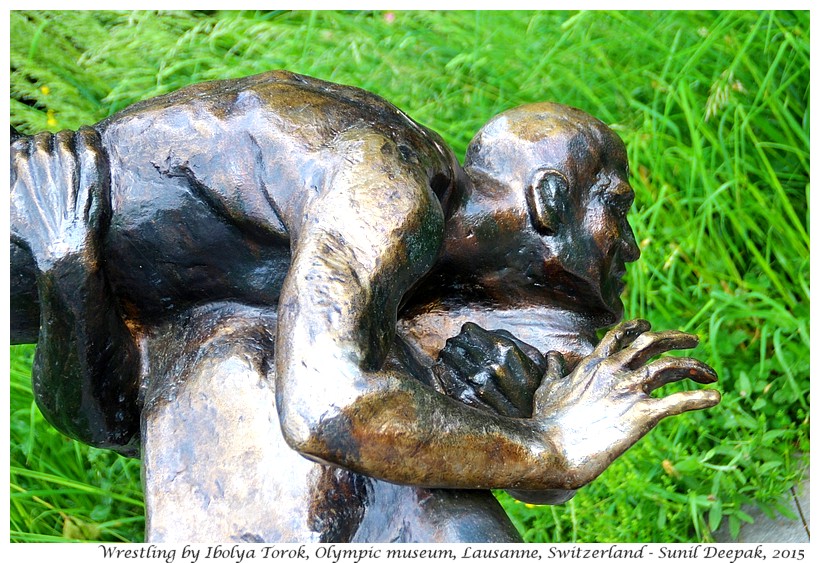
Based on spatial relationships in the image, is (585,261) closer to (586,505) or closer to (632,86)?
(586,505)

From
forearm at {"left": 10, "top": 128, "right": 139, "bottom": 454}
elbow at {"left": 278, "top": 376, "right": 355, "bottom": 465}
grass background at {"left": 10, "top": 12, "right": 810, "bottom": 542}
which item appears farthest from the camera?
grass background at {"left": 10, "top": 12, "right": 810, "bottom": 542}

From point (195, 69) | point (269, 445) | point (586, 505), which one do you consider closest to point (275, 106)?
point (269, 445)

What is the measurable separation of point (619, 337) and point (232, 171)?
26.8 inches

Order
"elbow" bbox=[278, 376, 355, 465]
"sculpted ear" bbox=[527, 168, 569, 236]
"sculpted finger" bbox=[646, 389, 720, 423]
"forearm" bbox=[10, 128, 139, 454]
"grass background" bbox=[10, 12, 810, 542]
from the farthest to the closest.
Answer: "grass background" bbox=[10, 12, 810, 542] < "sculpted ear" bbox=[527, 168, 569, 236] < "forearm" bbox=[10, 128, 139, 454] < "sculpted finger" bbox=[646, 389, 720, 423] < "elbow" bbox=[278, 376, 355, 465]

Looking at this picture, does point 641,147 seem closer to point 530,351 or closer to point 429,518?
point 530,351

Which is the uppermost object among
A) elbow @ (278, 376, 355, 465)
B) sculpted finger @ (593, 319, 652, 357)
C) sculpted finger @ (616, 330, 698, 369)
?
elbow @ (278, 376, 355, 465)

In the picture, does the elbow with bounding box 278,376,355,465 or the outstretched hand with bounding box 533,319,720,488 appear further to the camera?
the outstretched hand with bounding box 533,319,720,488

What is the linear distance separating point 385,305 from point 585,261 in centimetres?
49

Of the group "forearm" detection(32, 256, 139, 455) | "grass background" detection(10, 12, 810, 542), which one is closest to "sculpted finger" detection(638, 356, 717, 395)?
"forearm" detection(32, 256, 139, 455)

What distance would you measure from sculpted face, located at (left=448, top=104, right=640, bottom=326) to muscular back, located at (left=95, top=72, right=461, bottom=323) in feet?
0.34

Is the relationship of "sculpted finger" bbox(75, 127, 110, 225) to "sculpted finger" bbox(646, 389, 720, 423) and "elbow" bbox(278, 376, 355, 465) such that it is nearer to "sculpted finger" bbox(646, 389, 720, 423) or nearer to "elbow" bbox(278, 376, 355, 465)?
"elbow" bbox(278, 376, 355, 465)

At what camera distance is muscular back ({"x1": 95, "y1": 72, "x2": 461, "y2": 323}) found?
5.59ft

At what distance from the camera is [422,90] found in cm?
346
